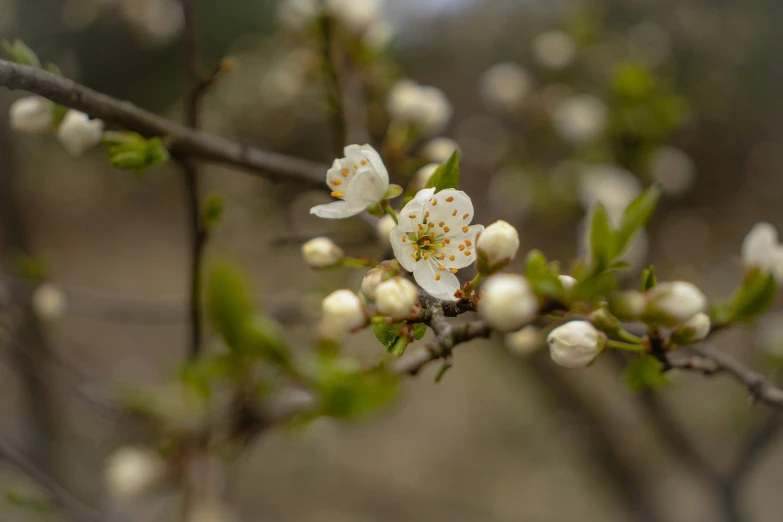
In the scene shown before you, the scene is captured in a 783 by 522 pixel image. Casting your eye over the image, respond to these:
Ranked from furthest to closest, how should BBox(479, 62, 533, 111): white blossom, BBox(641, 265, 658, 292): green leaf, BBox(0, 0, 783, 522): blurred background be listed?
BBox(479, 62, 533, 111): white blossom, BBox(0, 0, 783, 522): blurred background, BBox(641, 265, 658, 292): green leaf

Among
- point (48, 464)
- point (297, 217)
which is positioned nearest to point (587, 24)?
point (297, 217)

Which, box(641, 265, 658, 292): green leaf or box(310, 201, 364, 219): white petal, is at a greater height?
box(310, 201, 364, 219): white petal

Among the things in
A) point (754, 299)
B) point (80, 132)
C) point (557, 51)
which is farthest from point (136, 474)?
point (557, 51)

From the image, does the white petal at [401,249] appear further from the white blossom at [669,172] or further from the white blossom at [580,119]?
the white blossom at [669,172]

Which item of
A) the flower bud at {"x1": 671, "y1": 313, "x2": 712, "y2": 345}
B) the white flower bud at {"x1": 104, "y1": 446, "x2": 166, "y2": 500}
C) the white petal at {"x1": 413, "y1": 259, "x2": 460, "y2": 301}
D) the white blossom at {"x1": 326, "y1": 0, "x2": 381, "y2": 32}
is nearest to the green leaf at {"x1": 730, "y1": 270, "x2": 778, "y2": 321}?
the flower bud at {"x1": 671, "y1": 313, "x2": 712, "y2": 345}

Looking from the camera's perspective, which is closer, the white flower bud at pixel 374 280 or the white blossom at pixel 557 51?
the white flower bud at pixel 374 280

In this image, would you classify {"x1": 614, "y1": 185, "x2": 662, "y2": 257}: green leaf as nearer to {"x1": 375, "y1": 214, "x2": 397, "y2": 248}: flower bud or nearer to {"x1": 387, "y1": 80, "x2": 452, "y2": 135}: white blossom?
{"x1": 375, "y1": 214, "x2": 397, "y2": 248}: flower bud


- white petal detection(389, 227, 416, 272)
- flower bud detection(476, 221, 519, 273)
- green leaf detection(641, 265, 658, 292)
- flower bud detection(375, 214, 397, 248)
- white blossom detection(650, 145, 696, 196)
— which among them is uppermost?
white blossom detection(650, 145, 696, 196)

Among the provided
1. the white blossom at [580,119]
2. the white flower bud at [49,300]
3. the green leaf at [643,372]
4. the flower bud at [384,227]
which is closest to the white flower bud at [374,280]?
the flower bud at [384,227]
